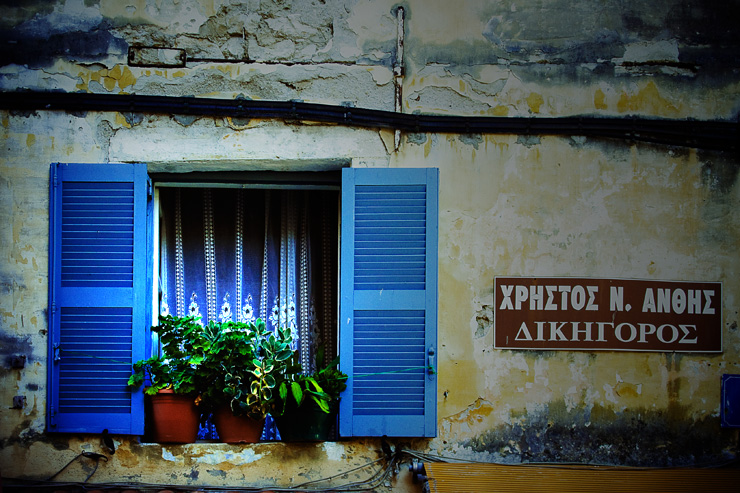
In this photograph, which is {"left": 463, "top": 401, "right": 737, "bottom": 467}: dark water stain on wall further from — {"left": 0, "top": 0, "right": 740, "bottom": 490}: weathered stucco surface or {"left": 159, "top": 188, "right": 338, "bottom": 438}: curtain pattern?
{"left": 159, "top": 188, "right": 338, "bottom": 438}: curtain pattern

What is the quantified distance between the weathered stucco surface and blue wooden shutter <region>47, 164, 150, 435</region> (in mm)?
114

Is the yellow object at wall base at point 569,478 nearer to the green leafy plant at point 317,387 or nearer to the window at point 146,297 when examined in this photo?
the window at point 146,297

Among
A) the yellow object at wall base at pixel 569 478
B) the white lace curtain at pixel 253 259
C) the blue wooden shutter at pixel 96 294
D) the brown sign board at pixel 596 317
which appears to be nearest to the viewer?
the yellow object at wall base at pixel 569 478

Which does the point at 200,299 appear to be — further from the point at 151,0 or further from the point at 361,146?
the point at 151,0

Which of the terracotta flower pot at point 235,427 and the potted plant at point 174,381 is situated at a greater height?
the potted plant at point 174,381

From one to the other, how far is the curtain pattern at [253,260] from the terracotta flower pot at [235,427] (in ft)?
1.89

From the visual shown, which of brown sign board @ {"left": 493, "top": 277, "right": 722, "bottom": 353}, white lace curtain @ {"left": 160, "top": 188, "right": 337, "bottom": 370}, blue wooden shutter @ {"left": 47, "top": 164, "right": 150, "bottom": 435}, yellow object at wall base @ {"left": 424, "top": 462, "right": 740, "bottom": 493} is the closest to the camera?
yellow object at wall base @ {"left": 424, "top": 462, "right": 740, "bottom": 493}

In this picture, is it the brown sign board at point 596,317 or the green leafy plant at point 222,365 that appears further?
the brown sign board at point 596,317

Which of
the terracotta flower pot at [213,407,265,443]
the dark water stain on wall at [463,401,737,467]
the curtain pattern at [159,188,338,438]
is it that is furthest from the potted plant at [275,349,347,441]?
the dark water stain on wall at [463,401,737,467]

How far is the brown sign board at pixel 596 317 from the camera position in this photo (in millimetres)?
3924

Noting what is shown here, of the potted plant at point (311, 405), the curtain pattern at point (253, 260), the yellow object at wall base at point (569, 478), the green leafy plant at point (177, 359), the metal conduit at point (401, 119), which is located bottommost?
the yellow object at wall base at point (569, 478)

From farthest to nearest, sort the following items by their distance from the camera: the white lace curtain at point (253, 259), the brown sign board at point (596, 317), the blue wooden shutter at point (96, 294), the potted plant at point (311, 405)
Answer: the white lace curtain at point (253, 259) < the brown sign board at point (596, 317) < the blue wooden shutter at point (96, 294) < the potted plant at point (311, 405)

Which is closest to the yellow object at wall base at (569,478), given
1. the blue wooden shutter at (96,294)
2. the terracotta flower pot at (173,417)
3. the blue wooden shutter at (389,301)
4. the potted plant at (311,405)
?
the blue wooden shutter at (389,301)

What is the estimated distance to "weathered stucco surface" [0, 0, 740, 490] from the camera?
3891 millimetres
